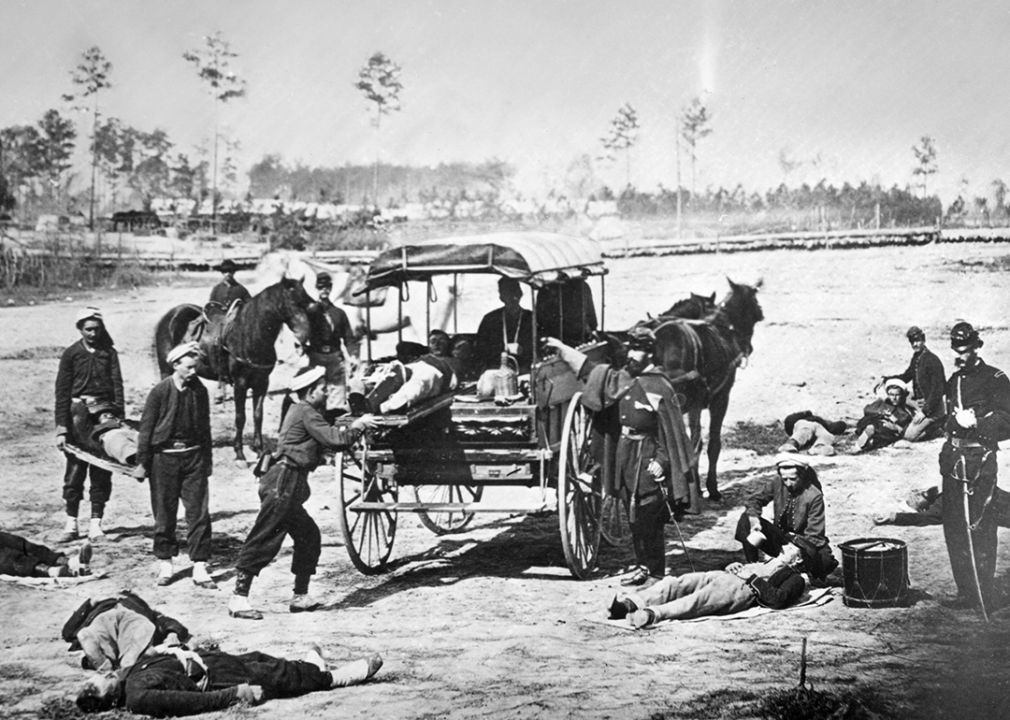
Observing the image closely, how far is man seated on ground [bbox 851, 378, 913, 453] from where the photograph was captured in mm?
8578

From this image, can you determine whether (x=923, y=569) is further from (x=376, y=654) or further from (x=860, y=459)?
(x=376, y=654)

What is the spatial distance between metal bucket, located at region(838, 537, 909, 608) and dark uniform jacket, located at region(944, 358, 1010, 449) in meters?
0.83

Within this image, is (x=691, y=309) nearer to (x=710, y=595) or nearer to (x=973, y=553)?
(x=973, y=553)

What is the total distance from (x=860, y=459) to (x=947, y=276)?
1801mm

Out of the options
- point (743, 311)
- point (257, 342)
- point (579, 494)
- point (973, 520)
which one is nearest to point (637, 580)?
point (579, 494)

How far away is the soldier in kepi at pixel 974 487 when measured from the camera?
6.22 meters

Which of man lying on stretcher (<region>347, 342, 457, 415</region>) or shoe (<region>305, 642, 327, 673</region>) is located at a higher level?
man lying on stretcher (<region>347, 342, 457, 415</region>)

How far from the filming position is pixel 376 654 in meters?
5.54

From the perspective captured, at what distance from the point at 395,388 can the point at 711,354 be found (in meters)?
3.76

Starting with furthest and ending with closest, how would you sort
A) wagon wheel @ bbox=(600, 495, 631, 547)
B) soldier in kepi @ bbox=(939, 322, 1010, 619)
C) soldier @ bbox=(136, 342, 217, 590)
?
wagon wheel @ bbox=(600, 495, 631, 547), soldier @ bbox=(136, 342, 217, 590), soldier in kepi @ bbox=(939, 322, 1010, 619)

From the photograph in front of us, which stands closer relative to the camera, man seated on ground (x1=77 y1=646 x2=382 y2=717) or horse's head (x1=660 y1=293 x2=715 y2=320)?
man seated on ground (x1=77 y1=646 x2=382 y2=717)

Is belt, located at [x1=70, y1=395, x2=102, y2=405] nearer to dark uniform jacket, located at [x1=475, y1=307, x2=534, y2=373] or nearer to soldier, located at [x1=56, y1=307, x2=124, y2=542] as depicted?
soldier, located at [x1=56, y1=307, x2=124, y2=542]

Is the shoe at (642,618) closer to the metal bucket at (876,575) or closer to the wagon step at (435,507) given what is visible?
the wagon step at (435,507)

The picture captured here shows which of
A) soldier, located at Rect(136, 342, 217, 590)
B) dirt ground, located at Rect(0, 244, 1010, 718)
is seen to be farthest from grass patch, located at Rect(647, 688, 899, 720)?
soldier, located at Rect(136, 342, 217, 590)
